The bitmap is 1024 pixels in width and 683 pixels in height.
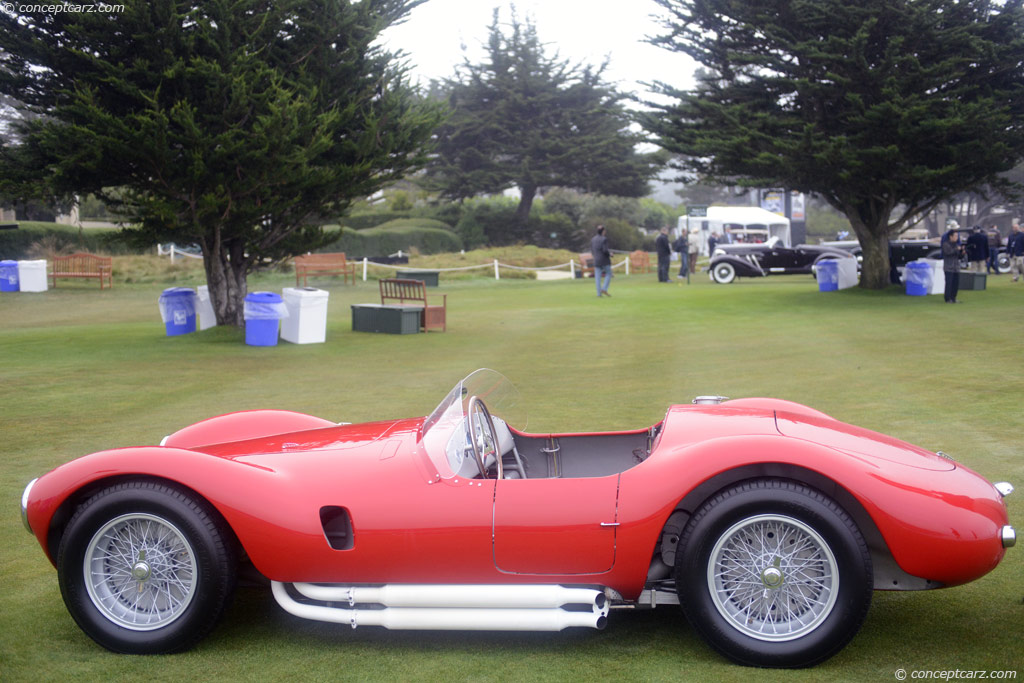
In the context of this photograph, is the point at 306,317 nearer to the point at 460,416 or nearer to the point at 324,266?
the point at 460,416

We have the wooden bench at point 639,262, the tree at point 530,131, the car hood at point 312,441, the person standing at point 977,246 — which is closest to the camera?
the car hood at point 312,441

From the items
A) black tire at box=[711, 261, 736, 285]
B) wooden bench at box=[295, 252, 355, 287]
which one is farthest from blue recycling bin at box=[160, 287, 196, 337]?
black tire at box=[711, 261, 736, 285]

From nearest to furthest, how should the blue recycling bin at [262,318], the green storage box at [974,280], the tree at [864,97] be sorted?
1. the blue recycling bin at [262,318]
2. the tree at [864,97]
3. the green storage box at [974,280]

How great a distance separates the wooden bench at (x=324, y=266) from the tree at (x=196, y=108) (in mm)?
15626

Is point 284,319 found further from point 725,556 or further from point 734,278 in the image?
point 734,278

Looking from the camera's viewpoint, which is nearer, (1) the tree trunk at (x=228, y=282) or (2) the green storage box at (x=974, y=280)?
(1) the tree trunk at (x=228, y=282)

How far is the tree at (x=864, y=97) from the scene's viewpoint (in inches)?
830

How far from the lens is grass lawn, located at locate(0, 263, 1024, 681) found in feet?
12.3

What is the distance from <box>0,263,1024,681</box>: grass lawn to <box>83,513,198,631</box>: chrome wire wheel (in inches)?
7.6

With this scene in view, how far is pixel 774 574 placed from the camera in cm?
362

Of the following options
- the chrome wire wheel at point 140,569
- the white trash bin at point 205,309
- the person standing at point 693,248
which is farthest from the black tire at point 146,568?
the person standing at point 693,248

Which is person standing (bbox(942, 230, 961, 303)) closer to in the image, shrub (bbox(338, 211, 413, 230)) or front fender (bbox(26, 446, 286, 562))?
front fender (bbox(26, 446, 286, 562))

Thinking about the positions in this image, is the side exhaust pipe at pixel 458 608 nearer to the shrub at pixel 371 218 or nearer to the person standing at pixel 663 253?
the person standing at pixel 663 253

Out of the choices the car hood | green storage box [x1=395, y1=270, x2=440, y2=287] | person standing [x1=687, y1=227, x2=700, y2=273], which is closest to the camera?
the car hood
